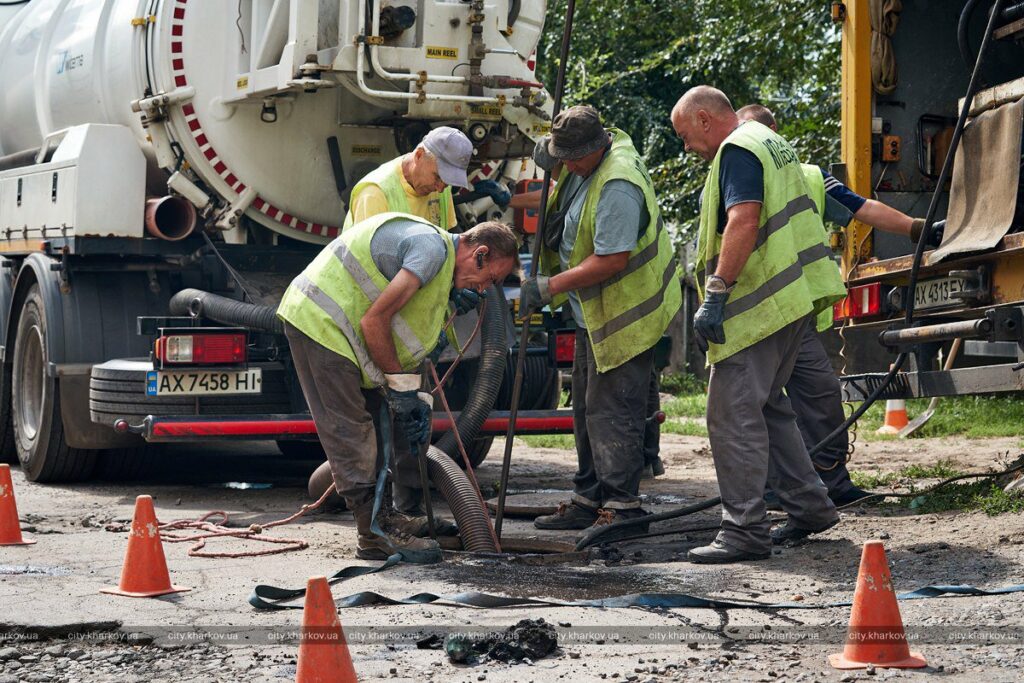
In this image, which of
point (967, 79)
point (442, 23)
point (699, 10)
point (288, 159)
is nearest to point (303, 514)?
point (288, 159)

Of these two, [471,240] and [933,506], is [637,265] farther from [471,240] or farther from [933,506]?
[933,506]

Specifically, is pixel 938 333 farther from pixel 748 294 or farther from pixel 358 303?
pixel 358 303

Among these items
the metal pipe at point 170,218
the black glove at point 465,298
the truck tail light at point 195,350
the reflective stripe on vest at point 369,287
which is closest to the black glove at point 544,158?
the black glove at point 465,298

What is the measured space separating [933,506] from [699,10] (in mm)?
8359

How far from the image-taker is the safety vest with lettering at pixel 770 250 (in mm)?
5164

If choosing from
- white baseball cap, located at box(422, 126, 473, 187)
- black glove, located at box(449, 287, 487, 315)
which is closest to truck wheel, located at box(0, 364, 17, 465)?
white baseball cap, located at box(422, 126, 473, 187)

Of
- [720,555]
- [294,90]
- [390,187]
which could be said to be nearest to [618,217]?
[390,187]

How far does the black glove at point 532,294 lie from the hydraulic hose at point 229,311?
1.62m

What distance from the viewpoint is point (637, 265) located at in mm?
5926

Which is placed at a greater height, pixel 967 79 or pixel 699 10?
pixel 699 10

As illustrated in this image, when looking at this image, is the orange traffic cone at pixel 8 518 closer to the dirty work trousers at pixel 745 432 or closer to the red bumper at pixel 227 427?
the red bumper at pixel 227 427

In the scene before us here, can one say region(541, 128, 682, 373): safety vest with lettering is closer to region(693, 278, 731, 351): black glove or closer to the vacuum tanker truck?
region(693, 278, 731, 351): black glove

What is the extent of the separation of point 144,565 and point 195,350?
209 centimetres

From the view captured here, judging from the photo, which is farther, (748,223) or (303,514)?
(303,514)
